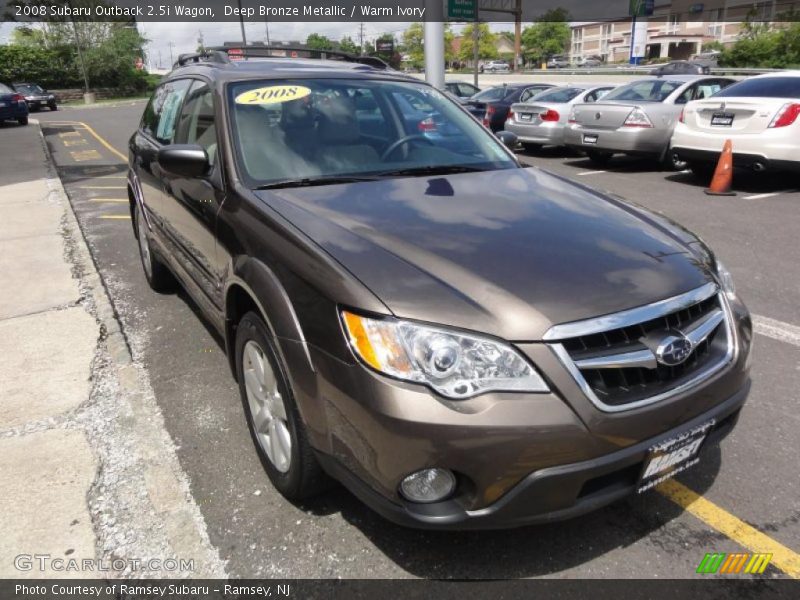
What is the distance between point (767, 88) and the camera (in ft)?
28.1

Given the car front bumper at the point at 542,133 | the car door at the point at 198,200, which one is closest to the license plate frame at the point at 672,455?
the car door at the point at 198,200

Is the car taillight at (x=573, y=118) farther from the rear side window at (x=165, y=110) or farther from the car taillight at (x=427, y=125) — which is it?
the car taillight at (x=427, y=125)

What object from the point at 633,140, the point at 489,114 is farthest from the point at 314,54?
the point at 489,114

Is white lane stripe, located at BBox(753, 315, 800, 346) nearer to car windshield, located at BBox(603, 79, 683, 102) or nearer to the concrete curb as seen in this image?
the concrete curb

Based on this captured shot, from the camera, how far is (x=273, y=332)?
2.34 m

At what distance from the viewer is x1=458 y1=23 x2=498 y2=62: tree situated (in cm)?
10725

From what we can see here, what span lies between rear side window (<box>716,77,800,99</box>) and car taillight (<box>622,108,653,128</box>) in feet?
4.91

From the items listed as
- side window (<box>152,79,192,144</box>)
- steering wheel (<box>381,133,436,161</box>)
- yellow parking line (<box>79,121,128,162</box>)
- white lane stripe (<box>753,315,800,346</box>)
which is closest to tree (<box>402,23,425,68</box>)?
yellow parking line (<box>79,121,128,162</box>)

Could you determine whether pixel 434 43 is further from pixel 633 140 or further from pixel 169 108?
pixel 169 108

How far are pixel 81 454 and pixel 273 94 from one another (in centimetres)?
204

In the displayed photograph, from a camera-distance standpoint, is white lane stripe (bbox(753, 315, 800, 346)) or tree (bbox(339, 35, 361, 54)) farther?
tree (bbox(339, 35, 361, 54))

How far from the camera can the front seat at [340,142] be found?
3.16 meters

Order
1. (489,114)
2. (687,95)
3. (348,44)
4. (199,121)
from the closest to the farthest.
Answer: (199,121) < (687,95) < (489,114) < (348,44)

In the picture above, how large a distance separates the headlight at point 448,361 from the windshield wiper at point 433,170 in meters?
1.39
